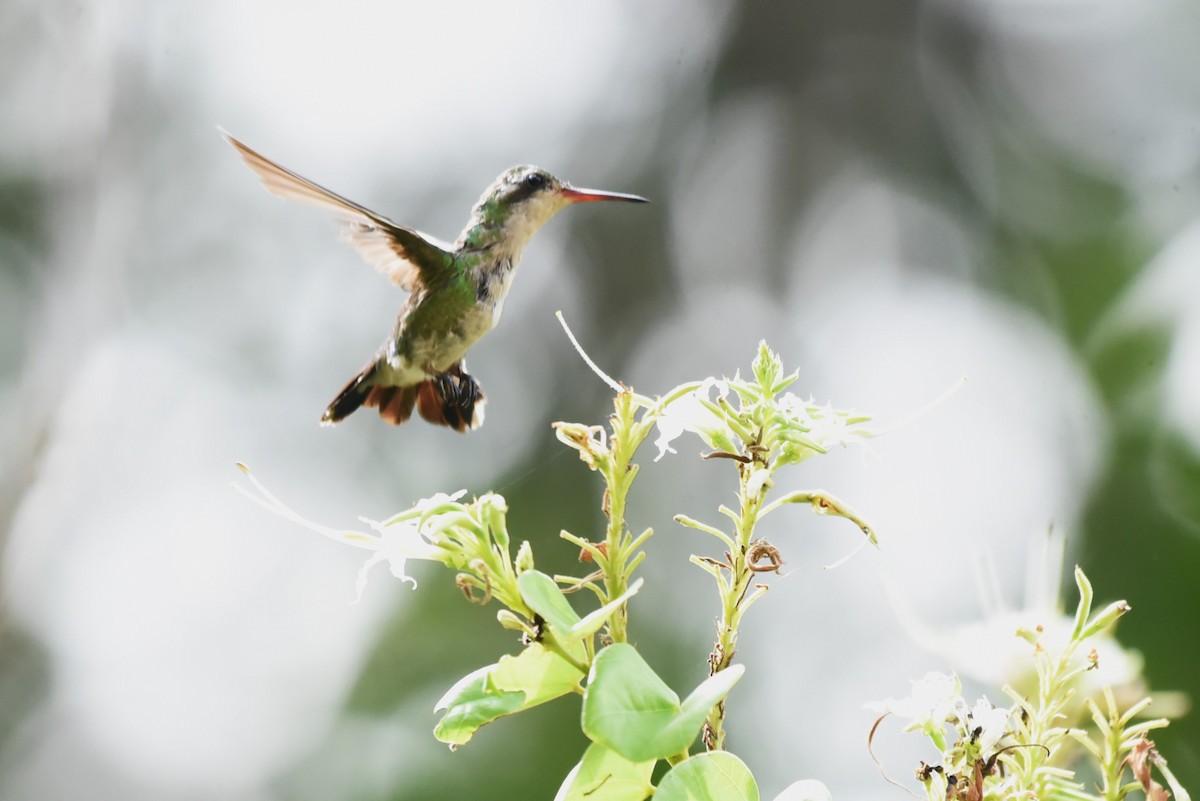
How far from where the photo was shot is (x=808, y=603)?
15.0ft

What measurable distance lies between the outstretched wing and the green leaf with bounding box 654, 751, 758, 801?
3.65 feet

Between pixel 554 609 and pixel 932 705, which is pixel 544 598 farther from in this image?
pixel 932 705

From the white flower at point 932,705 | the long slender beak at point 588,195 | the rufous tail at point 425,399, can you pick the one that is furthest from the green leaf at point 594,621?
the rufous tail at point 425,399

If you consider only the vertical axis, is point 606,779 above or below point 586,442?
below

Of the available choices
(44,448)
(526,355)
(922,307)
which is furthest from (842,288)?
(44,448)

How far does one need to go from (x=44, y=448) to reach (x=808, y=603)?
304 centimetres

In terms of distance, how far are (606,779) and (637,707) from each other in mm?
92

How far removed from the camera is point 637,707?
66cm

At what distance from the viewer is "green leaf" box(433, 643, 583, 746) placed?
2.44ft

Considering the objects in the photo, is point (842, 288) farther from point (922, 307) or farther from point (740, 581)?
point (740, 581)

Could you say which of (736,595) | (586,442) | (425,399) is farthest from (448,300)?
(736,595)

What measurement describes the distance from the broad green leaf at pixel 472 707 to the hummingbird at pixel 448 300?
1.18 meters

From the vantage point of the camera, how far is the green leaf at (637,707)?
0.64 metres

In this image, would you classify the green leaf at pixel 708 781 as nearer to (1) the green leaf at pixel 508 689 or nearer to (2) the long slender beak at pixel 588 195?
(1) the green leaf at pixel 508 689
